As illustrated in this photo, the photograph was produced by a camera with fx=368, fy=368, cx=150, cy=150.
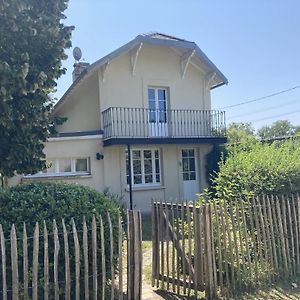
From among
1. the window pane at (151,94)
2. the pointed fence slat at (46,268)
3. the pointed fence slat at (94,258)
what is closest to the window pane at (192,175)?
the window pane at (151,94)

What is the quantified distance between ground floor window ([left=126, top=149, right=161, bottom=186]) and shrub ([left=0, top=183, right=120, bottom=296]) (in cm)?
1161

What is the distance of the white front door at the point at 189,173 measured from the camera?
1819 cm

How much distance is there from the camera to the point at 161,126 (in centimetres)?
1748

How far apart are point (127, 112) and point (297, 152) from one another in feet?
33.9

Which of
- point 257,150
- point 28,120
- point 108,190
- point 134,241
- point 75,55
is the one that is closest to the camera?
point 134,241

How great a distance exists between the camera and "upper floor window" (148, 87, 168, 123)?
690 inches

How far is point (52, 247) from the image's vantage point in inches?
171

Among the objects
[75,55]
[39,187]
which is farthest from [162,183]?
[39,187]

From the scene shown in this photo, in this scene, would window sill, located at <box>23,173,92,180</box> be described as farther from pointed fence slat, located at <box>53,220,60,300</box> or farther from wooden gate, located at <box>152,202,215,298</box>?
pointed fence slat, located at <box>53,220,60,300</box>

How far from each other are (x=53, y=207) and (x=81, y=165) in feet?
37.0

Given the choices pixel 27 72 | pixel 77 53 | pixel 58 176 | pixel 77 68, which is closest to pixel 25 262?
pixel 27 72

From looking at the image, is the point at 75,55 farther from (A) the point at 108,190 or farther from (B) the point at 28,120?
(B) the point at 28,120

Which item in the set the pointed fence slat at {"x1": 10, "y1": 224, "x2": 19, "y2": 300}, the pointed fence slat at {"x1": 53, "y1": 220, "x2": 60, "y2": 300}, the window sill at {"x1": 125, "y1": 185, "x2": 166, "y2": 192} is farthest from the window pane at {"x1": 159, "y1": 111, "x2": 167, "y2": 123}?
the pointed fence slat at {"x1": 10, "y1": 224, "x2": 19, "y2": 300}

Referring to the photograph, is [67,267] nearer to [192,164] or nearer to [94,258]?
[94,258]
